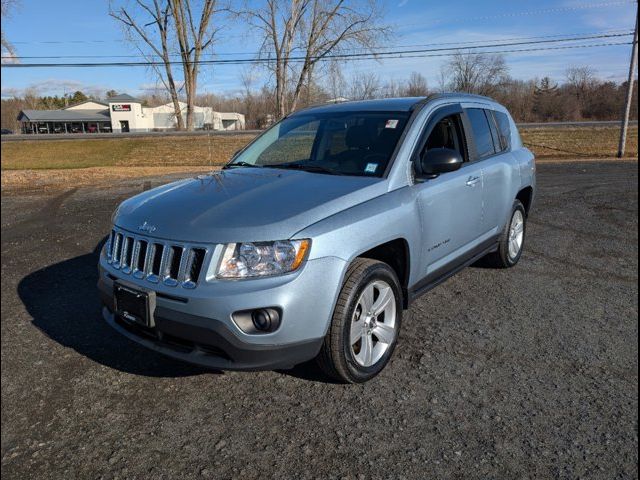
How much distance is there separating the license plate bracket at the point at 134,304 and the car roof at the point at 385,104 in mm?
2441

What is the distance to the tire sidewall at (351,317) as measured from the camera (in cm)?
282

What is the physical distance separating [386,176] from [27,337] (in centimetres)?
281

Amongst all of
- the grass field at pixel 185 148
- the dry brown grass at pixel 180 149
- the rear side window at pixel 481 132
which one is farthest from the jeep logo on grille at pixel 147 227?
the grass field at pixel 185 148

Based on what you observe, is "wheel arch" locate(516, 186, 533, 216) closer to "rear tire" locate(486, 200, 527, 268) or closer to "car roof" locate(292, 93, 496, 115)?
"rear tire" locate(486, 200, 527, 268)

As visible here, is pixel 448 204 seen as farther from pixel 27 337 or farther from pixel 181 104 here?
pixel 181 104

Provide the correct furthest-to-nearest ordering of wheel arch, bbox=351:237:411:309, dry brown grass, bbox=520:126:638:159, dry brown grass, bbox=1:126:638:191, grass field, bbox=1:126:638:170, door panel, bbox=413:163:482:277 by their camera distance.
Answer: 1. grass field, bbox=1:126:638:170
2. dry brown grass, bbox=520:126:638:159
3. dry brown grass, bbox=1:126:638:191
4. door panel, bbox=413:163:482:277
5. wheel arch, bbox=351:237:411:309

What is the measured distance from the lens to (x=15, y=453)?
2.12m

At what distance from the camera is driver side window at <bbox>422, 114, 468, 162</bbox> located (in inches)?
154

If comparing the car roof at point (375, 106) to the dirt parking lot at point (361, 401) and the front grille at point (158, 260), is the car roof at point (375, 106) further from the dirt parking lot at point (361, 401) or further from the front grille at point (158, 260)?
the front grille at point (158, 260)

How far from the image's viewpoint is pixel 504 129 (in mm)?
5355

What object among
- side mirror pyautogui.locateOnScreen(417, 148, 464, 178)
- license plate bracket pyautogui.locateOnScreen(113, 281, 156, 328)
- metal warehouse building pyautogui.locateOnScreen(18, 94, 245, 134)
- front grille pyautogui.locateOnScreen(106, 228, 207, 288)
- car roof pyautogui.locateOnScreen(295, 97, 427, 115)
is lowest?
license plate bracket pyautogui.locateOnScreen(113, 281, 156, 328)

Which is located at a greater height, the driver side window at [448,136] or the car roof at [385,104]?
the car roof at [385,104]

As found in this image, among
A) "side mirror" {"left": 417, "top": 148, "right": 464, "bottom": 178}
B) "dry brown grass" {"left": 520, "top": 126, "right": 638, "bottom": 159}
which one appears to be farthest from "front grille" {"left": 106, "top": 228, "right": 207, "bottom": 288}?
"dry brown grass" {"left": 520, "top": 126, "right": 638, "bottom": 159}

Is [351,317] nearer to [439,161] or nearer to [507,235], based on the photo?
[439,161]
